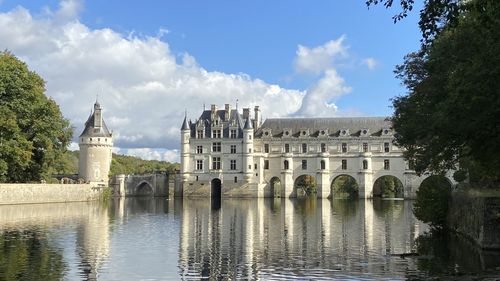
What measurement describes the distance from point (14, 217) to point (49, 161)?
16060 millimetres

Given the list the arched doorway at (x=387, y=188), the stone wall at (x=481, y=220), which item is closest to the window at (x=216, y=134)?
the arched doorway at (x=387, y=188)

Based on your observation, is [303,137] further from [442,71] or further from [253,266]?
[253,266]

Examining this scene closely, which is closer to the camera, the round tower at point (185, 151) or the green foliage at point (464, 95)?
the green foliage at point (464, 95)

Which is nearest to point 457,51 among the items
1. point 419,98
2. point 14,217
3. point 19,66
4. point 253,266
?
point 419,98

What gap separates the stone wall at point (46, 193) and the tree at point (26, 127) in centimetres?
115

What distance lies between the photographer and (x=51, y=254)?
664 inches

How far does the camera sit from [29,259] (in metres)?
15.8

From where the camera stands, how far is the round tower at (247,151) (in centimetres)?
6838

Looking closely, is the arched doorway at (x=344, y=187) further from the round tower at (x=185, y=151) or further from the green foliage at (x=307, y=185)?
the round tower at (x=185, y=151)

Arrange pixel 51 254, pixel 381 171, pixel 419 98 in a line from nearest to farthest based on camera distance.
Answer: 1. pixel 51 254
2. pixel 419 98
3. pixel 381 171

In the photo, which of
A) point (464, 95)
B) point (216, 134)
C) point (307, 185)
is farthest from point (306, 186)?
point (464, 95)

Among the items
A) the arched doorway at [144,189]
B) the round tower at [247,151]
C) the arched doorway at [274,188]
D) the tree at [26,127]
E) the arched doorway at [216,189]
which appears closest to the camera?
the tree at [26,127]


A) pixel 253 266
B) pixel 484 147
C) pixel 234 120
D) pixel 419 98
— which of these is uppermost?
pixel 234 120

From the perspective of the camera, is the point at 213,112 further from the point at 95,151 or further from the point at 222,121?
the point at 95,151
